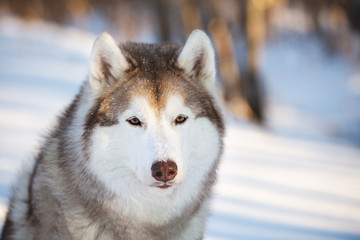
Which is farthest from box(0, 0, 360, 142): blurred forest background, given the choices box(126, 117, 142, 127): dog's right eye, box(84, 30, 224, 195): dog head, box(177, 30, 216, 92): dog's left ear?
box(126, 117, 142, 127): dog's right eye

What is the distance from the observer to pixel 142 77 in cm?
267

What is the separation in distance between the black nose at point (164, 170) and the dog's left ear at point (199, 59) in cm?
87

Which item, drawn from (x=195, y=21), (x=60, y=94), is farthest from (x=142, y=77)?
(x=195, y=21)

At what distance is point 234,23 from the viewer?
17.8m

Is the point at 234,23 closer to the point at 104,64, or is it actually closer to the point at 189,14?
the point at 189,14

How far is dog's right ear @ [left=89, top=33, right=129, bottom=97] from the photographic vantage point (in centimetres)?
254

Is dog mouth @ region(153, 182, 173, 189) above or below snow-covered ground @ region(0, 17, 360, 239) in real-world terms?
below

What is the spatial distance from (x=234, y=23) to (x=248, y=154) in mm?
11488

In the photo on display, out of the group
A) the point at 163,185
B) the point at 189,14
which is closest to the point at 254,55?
the point at 189,14

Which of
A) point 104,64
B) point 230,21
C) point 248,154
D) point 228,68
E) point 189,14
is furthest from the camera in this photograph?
point 230,21

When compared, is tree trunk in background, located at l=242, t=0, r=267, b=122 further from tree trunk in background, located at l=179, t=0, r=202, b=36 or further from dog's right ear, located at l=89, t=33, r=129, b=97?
dog's right ear, located at l=89, t=33, r=129, b=97

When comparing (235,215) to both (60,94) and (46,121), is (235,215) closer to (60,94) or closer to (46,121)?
(46,121)

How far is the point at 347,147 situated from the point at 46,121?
7639 mm

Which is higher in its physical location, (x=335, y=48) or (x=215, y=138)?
(x=335, y=48)
